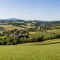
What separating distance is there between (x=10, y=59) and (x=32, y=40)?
49.2 m

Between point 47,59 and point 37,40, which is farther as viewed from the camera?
point 37,40

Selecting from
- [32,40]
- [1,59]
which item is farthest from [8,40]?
[1,59]

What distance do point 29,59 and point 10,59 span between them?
5.33 feet

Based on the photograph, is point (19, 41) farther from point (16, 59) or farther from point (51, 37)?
point (16, 59)

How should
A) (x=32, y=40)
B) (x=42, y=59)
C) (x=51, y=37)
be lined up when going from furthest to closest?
(x=51, y=37) < (x=32, y=40) < (x=42, y=59)

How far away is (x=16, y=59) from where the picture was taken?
607 inches

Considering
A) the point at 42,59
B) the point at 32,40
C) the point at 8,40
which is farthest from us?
the point at 32,40

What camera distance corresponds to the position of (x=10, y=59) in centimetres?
1544

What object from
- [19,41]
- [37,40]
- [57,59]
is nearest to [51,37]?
[37,40]

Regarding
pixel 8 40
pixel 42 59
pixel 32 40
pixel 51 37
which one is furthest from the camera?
pixel 51 37

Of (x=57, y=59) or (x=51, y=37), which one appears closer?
(x=57, y=59)

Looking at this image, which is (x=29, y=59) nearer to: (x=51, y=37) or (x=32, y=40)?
(x=32, y=40)

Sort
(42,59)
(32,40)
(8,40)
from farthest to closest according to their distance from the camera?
(32,40) < (8,40) < (42,59)

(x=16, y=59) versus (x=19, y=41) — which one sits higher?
(x=16, y=59)
